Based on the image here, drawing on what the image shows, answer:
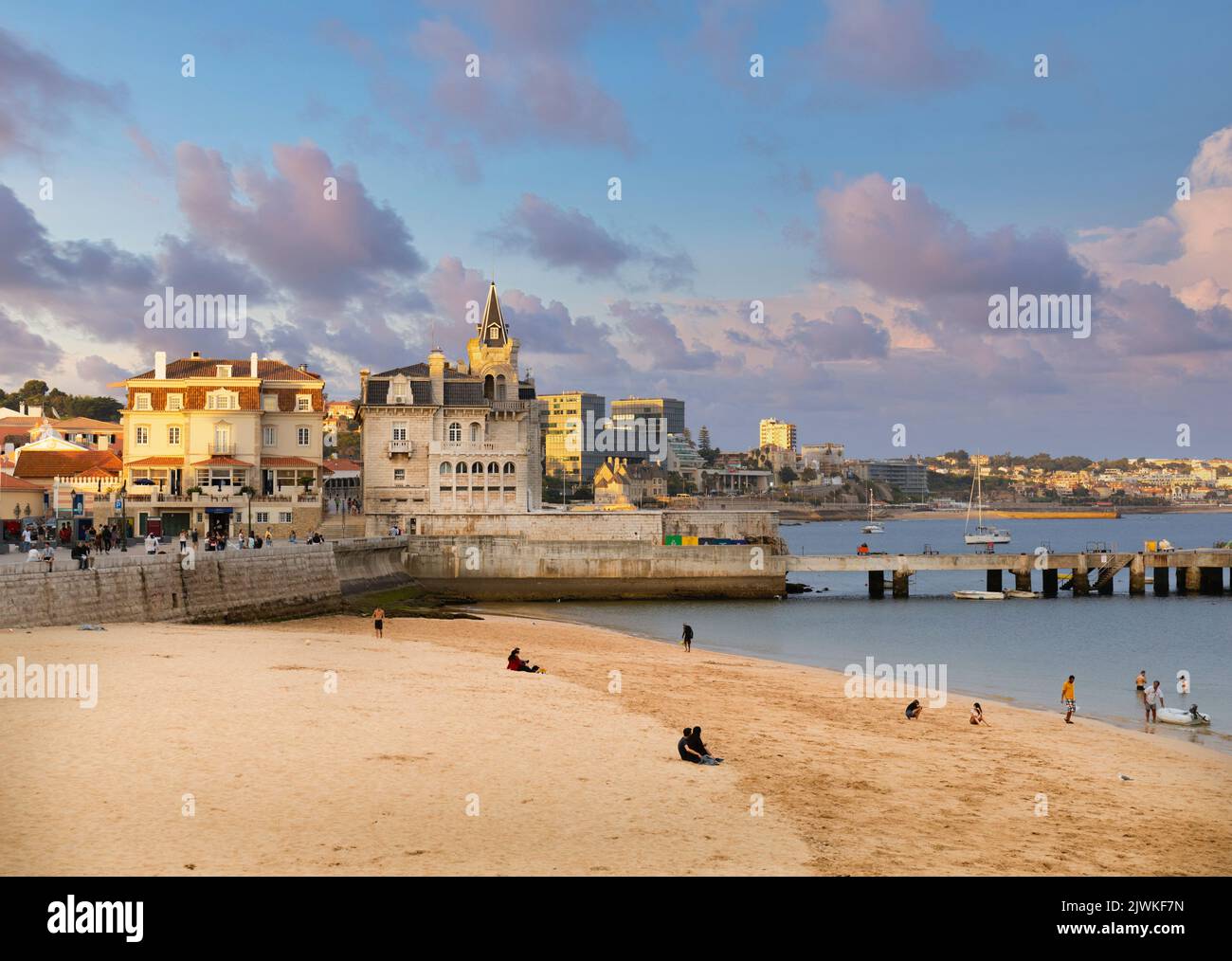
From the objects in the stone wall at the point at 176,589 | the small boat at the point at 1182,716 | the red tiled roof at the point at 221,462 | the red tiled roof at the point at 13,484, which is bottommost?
the small boat at the point at 1182,716

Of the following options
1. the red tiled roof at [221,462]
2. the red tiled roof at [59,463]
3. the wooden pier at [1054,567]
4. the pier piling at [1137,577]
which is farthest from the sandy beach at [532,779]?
the pier piling at [1137,577]

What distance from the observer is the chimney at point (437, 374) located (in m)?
73.9

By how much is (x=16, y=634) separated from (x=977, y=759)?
25.2m

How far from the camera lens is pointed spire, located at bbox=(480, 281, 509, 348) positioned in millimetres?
79000

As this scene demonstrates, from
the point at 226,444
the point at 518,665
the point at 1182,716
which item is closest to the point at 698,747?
the point at 518,665

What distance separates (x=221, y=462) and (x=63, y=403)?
90.8 metres

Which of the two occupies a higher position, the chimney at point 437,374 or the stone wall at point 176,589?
the chimney at point 437,374

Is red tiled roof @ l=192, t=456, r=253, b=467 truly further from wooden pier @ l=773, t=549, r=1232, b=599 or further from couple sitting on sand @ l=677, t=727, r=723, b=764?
couple sitting on sand @ l=677, t=727, r=723, b=764

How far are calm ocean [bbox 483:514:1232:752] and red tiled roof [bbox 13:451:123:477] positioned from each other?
25.9 meters

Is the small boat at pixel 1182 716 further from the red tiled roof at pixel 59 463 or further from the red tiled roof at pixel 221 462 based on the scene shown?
the red tiled roof at pixel 59 463

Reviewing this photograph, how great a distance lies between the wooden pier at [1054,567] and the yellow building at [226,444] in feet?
101
